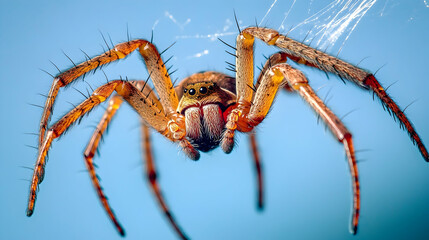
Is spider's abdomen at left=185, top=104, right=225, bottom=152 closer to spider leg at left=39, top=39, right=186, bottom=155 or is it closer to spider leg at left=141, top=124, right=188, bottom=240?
spider leg at left=39, top=39, right=186, bottom=155

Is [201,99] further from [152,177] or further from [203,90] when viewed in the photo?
[152,177]

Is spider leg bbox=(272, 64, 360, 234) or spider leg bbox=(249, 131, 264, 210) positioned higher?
spider leg bbox=(272, 64, 360, 234)

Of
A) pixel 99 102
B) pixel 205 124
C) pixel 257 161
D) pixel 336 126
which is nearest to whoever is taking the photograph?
pixel 336 126

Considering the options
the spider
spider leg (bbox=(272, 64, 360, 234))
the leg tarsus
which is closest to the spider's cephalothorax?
the spider

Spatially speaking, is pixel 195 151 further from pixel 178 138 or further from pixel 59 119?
pixel 59 119

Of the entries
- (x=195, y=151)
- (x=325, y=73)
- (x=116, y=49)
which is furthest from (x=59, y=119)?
(x=325, y=73)

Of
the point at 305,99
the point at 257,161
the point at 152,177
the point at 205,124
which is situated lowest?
the point at 152,177

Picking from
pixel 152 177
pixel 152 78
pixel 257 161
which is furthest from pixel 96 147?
pixel 257 161

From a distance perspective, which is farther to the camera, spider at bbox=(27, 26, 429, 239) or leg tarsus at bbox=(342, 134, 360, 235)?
spider at bbox=(27, 26, 429, 239)

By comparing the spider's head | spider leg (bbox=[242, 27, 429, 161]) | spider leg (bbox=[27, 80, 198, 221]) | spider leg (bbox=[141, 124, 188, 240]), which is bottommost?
spider leg (bbox=[141, 124, 188, 240])
